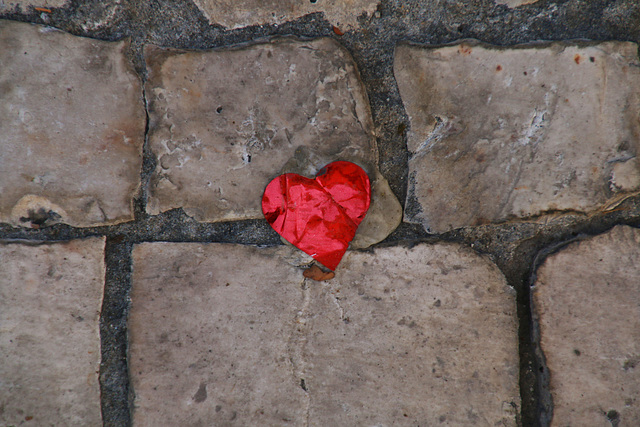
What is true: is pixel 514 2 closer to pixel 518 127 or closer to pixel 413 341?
pixel 518 127

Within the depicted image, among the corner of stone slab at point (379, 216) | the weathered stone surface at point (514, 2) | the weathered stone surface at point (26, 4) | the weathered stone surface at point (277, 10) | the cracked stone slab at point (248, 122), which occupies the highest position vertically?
the weathered stone surface at point (514, 2)

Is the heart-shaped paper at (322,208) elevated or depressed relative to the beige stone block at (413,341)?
elevated

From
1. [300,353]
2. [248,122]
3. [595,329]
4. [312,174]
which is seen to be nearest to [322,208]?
[312,174]

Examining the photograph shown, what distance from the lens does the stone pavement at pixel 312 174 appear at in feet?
3.08

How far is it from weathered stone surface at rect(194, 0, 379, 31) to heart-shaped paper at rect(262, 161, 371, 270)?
16.1 inches

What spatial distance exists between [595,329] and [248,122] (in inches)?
45.8

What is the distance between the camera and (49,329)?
1.00m

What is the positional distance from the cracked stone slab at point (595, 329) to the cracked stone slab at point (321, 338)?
0.12 m

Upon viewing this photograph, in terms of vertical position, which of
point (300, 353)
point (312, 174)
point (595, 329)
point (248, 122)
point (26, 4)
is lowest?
point (300, 353)

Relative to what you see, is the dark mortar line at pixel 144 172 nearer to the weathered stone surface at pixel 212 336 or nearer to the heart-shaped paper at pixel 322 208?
the weathered stone surface at pixel 212 336

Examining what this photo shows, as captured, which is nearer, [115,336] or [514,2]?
[514,2]

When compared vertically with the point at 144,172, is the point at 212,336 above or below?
below

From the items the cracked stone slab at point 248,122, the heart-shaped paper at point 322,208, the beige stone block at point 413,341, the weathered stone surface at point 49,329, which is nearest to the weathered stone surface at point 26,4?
the cracked stone slab at point 248,122

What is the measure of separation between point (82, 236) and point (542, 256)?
136 cm
